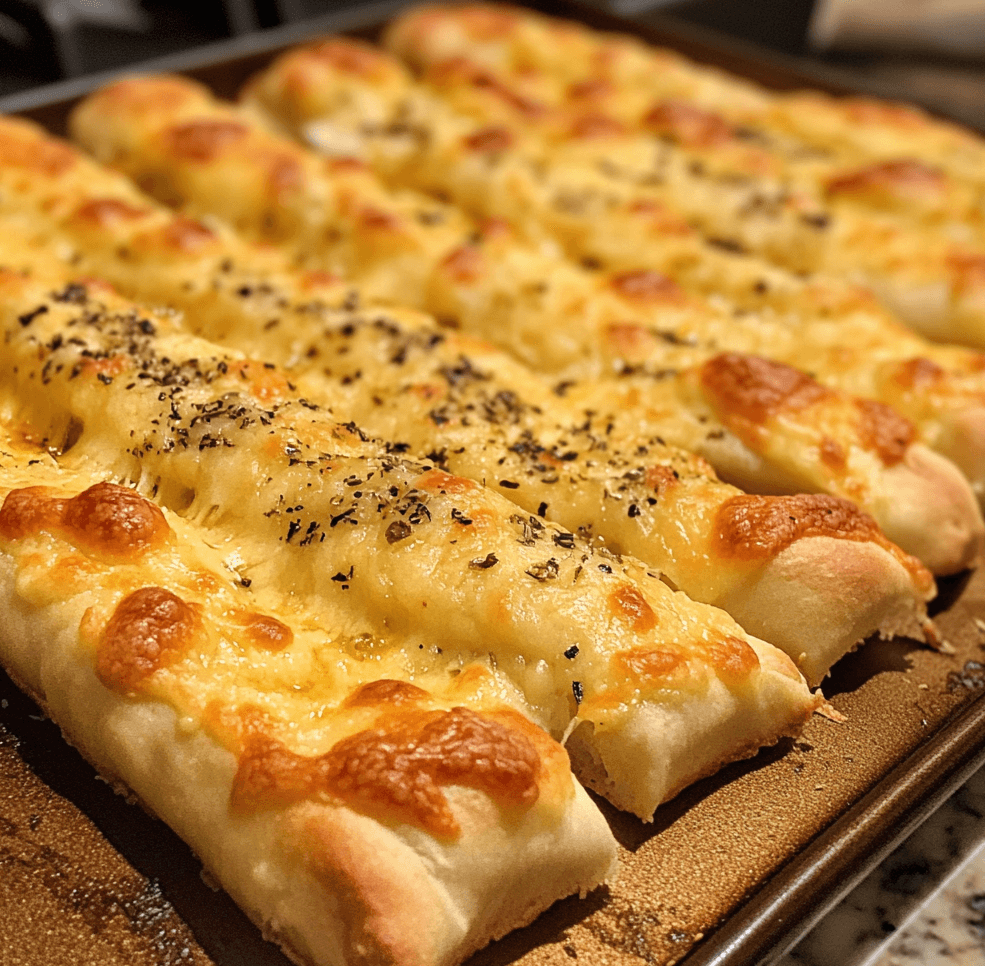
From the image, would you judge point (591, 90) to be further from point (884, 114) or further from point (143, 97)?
point (143, 97)

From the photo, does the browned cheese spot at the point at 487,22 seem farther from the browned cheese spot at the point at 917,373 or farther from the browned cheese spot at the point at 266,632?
the browned cheese spot at the point at 266,632

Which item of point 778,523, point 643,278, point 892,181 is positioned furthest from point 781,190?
point 778,523

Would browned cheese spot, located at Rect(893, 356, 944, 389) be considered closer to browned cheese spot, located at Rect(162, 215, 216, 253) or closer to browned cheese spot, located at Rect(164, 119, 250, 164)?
browned cheese spot, located at Rect(162, 215, 216, 253)

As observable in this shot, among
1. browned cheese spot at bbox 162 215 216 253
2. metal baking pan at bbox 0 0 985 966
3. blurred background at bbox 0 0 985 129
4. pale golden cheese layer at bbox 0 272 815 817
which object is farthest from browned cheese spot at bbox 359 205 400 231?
blurred background at bbox 0 0 985 129

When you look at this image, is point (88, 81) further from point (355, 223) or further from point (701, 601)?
point (701, 601)

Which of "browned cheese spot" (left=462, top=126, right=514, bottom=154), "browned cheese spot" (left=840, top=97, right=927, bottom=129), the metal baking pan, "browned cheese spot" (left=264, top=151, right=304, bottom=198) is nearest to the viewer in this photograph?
the metal baking pan

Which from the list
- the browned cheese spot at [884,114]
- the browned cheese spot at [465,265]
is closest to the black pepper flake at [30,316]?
the browned cheese spot at [465,265]
